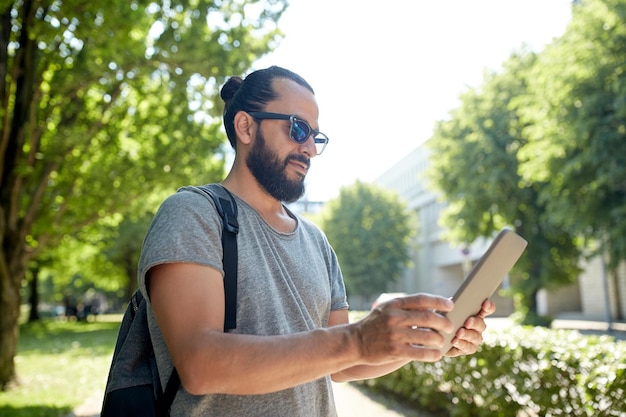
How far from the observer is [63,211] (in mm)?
12898

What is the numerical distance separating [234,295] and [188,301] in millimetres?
182

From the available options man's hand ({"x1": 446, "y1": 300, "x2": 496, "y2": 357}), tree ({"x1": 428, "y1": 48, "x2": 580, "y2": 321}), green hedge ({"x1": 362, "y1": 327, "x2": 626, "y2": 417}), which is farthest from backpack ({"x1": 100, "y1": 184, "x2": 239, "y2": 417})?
tree ({"x1": 428, "y1": 48, "x2": 580, "y2": 321})

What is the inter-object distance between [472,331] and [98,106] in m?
12.2

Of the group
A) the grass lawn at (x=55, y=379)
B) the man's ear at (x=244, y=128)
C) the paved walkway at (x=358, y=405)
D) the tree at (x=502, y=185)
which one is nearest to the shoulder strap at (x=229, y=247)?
the man's ear at (x=244, y=128)

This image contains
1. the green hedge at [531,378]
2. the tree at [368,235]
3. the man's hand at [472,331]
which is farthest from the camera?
the tree at [368,235]

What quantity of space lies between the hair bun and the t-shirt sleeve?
651mm

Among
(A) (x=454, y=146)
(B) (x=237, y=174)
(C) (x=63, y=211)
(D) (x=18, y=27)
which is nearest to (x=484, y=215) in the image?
(A) (x=454, y=146)

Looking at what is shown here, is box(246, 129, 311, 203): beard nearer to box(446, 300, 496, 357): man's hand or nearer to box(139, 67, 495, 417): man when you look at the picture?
box(139, 67, 495, 417): man

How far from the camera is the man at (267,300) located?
1364 millimetres

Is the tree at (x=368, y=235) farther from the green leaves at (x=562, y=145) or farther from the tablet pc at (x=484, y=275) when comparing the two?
the tablet pc at (x=484, y=275)

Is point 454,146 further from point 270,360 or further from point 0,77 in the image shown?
point 270,360

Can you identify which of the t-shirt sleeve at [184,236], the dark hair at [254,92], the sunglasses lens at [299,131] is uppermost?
the dark hair at [254,92]

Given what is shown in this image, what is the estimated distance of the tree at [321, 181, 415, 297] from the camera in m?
48.0

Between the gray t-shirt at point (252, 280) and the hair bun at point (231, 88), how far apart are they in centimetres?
51
